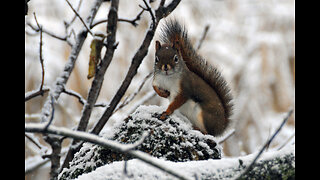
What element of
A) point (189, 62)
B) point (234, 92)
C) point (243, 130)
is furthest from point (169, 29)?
point (243, 130)

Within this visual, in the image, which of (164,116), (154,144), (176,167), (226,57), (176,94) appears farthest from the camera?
(226,57)

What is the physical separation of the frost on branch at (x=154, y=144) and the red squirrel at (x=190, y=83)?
6.6 inches

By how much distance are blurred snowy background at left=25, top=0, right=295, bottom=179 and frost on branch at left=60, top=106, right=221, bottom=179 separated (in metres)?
1.46

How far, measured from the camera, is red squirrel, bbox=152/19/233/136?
155 centimetres

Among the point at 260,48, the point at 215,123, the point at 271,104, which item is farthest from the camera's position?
the point at 260,48

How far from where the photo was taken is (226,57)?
523 cm

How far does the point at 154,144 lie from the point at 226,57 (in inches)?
163

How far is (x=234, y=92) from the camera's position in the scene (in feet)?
5.67

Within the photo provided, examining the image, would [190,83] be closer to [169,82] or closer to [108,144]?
[169,82]

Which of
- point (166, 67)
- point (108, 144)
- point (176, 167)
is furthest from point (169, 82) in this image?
point (108, 144)

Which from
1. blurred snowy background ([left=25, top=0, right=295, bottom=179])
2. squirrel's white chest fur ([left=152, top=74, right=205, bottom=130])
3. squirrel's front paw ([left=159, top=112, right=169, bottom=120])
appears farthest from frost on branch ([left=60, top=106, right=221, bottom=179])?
blurred snowy background ([left=25, top=0, right=295, bottom=179])

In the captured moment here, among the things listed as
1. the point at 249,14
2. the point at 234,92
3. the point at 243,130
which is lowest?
the point at 243,130
